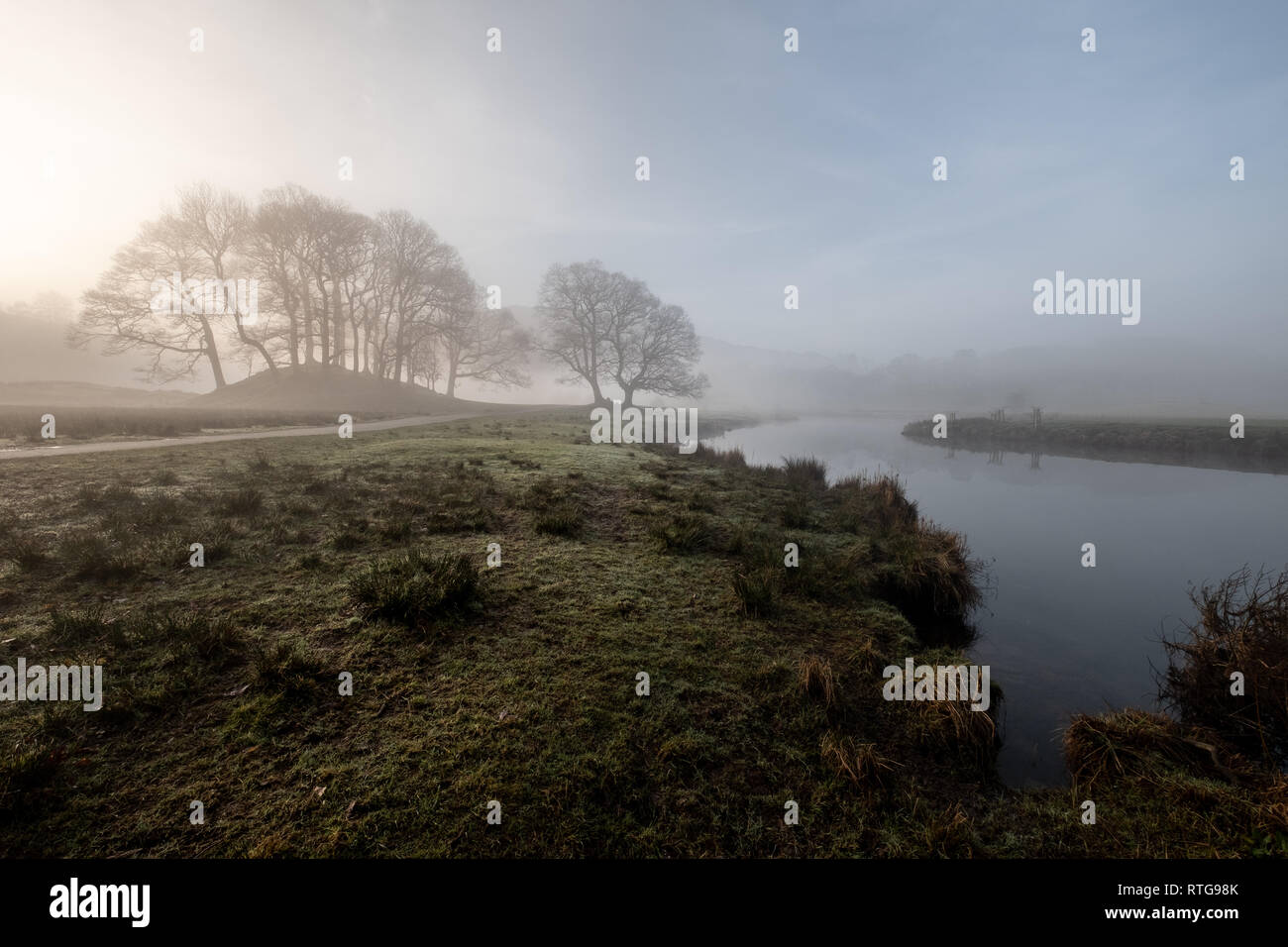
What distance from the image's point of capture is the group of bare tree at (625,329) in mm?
43625

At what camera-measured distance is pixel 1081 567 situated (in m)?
10.3

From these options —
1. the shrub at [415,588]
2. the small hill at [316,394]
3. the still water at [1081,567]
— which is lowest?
the still water at [1081,567]

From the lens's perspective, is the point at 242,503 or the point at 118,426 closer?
the point at 242,503

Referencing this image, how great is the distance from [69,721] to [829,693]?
6339 mm

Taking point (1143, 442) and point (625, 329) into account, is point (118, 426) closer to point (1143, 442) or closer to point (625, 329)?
point (625, 329)

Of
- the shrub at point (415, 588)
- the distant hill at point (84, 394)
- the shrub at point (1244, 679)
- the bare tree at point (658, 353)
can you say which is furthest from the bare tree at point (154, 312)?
the shrub at point (1244, 679)

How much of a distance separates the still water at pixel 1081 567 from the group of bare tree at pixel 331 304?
28.1 meters

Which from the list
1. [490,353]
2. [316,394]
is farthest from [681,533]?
[490,353]

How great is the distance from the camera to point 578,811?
3174 mm

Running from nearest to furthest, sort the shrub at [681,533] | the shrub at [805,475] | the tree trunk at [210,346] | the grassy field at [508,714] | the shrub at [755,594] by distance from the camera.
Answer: the grassy field at [508,714] < the shrub at [755,594] < the shrub at [681,533] < the shrub at [805,475] < the tree trunk at [210,346]

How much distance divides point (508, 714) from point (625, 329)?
43.2 m

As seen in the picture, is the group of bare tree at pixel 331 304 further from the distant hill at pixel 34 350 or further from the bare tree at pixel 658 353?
the distant hill at pixel 34 350

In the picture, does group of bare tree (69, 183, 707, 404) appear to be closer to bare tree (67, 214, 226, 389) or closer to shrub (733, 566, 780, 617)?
bare tree (67, 214, 226, 389)
